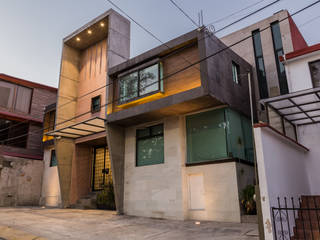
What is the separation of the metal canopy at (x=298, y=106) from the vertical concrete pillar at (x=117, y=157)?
8317 mm

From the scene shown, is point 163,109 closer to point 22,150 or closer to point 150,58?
point 150,58

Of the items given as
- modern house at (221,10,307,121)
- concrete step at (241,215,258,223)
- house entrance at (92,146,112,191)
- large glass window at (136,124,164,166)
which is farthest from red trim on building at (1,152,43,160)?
modern house at (221,10,307,121)

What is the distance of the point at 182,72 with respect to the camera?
494 inches

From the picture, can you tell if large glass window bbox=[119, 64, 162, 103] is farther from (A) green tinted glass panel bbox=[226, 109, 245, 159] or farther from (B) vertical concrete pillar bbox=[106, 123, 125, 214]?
(A) green tinted glass panel bbox=[226, 109, 245, 159]

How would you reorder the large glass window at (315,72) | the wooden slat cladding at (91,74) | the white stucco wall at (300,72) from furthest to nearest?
the wooden slat cladding at (91,74)
the white stucco wall at (300,72)
the large glass window at (315,72)

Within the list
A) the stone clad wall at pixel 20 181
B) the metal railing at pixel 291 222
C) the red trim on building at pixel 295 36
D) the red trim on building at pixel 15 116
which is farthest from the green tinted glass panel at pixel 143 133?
the red trim on building at pixel 15 116

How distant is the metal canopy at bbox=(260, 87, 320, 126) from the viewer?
26.5ft

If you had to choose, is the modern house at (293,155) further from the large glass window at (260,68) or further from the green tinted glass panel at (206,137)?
the large glass window at (260,68)

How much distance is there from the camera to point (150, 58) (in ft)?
44.0

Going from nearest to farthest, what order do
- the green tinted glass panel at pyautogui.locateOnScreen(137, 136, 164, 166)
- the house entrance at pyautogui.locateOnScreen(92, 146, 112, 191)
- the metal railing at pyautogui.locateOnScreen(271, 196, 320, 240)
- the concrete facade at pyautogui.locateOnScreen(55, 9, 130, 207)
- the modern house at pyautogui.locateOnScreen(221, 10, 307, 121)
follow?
the metal railing at pyautogui.locateOnScreen(271, 196, 320, 240) → the green tinted glass panel at pyautogui.locateOnScreen(137, 136, 164, 166) → the modern house at pyautogui.locateOnScreen(221, 10, 307, 121) → the concrete facade at pyautogui.locateOnScreen(55, 9, 130, 207) → the house entrance at pyautogui.locateOnScreen(92, 146, 112, 191)

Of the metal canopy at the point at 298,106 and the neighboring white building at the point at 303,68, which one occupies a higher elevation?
the neighboring white building at the point at 303,68

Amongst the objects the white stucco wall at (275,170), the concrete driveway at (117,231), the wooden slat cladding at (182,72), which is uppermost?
the wooden slat cladding at (182,72)

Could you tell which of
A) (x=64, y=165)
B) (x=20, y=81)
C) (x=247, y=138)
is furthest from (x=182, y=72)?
(x=20, y=81)

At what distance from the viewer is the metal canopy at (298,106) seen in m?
8.06
